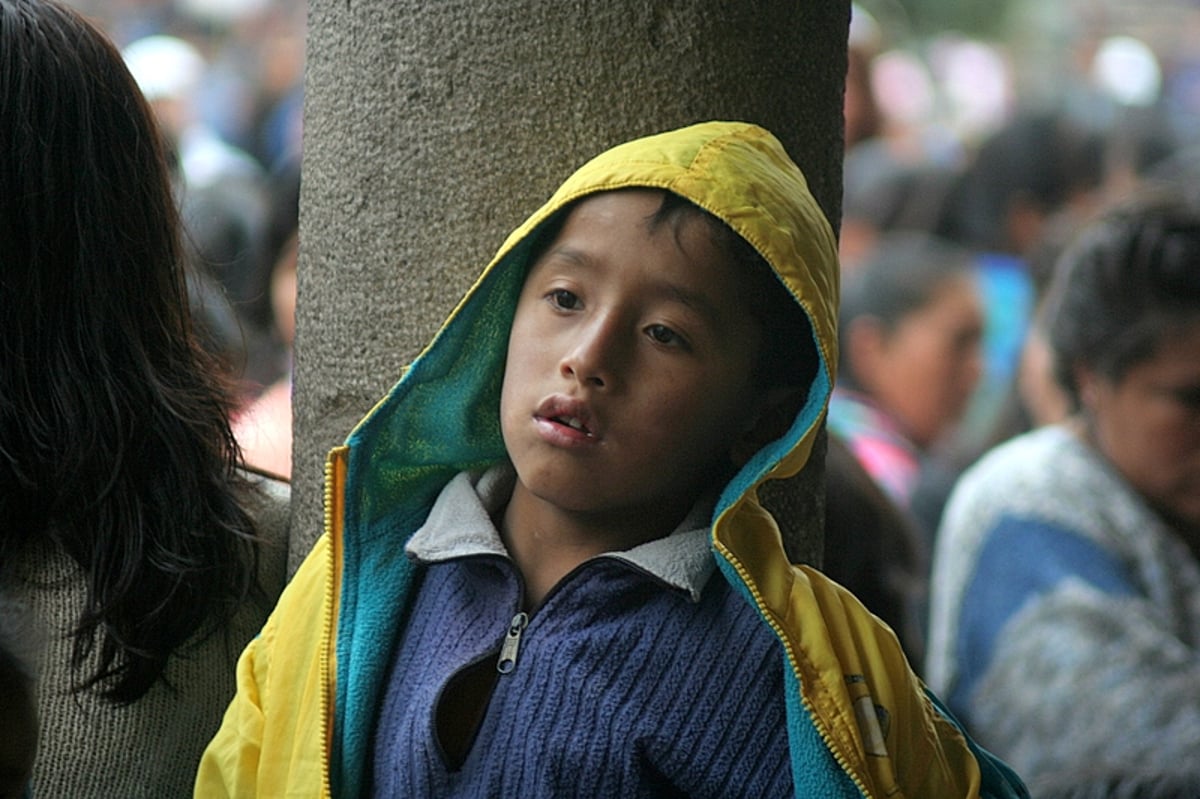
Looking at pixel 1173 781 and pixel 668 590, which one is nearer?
pixel 668 590

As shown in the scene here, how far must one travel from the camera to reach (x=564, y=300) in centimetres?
196

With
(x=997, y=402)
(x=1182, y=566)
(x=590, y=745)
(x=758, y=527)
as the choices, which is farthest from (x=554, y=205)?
(x=997, y=402)

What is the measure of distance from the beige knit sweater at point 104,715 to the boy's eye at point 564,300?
79cm

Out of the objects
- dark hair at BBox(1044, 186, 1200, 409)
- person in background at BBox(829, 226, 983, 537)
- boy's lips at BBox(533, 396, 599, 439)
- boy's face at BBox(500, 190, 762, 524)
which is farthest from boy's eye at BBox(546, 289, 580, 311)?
person in background at BBox(829, 226, 983, 537)

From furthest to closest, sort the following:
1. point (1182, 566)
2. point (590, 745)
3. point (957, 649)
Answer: point (957, 649) → point (1182, 566) → point (590, 745)

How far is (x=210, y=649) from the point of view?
2398 mm

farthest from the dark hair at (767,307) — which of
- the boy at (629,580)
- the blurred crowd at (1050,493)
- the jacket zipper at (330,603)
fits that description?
the blurred crowd at (1050,493)

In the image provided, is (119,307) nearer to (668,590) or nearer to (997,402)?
(668,590)

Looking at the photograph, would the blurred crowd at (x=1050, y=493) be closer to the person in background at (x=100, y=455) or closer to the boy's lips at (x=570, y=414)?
the person in background at (x=100, y=455)

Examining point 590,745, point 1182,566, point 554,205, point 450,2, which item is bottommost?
point 1182,566

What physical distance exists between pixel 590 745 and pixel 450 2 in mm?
1038

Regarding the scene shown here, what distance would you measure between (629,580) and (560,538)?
4.1 inches

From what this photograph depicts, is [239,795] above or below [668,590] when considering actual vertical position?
below

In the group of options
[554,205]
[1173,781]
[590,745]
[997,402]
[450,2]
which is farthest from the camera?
[997,402]
